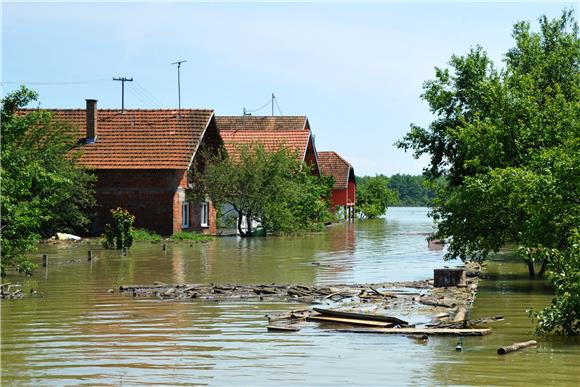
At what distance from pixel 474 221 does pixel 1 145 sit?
40.7 feet

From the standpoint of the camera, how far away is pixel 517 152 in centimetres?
2697

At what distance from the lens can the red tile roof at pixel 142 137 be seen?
48312mm

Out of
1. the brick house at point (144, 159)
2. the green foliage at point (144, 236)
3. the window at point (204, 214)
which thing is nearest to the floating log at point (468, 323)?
the green foliage at point (144, 236)

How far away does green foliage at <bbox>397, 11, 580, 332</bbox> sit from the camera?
21.4m

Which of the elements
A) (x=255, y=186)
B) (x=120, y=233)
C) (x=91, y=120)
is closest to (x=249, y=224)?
(x=255, y=186)

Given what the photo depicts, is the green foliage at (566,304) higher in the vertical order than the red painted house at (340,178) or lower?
lower

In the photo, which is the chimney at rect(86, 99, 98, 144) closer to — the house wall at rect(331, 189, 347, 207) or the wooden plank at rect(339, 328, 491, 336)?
the wooden plank at rect(339, 328, 491, 336)

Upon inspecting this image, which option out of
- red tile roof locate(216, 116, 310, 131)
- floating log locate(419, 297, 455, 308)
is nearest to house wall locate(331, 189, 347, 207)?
red tile roof locate(216, 116, 310, 131)

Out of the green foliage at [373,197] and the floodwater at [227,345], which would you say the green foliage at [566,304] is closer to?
the floodwater at [227,345]

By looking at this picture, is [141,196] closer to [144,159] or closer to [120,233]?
[144,159]

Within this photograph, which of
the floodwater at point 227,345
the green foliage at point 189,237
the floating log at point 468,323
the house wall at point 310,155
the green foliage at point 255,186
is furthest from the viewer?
the house wall at point 310,155

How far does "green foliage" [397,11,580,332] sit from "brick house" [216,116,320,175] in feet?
94.4

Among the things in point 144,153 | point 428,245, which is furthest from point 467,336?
point 144,153

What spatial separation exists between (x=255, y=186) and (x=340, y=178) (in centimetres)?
3478
